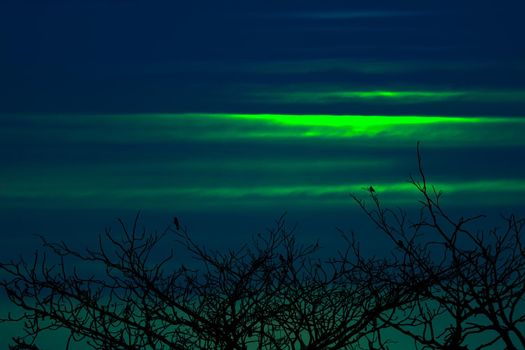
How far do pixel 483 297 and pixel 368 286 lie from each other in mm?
2786

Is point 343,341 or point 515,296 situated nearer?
point 515,296

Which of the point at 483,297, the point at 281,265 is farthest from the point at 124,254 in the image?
the point at 483,297

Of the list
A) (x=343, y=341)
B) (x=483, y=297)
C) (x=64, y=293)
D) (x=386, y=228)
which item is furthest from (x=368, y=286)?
(x=64, y=293)

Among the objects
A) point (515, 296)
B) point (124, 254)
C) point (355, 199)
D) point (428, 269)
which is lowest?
point (515, 296)

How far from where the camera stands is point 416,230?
11453mm

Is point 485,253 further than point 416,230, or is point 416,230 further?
point 416,230

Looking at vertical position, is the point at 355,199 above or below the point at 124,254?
below

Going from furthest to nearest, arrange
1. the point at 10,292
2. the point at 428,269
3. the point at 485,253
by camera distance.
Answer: the point at 10,292, the point at 428,269, the point at 485,253

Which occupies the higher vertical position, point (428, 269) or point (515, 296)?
point (428, 269)

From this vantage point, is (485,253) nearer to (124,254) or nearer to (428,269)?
(428,269)

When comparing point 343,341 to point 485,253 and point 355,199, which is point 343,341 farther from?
point 485,253

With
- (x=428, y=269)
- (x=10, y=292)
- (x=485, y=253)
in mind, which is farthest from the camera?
(x=10, y=292)

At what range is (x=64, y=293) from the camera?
513 inches

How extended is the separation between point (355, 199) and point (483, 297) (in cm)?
206
